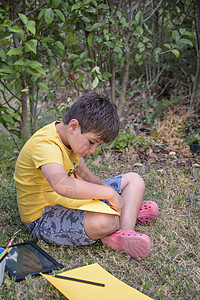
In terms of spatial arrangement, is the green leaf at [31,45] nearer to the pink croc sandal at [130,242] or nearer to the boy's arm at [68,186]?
the boy's arm at [68,186]

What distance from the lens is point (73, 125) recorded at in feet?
6.32

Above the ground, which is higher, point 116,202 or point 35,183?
point 35,183

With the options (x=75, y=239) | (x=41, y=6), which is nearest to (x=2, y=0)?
(x=41, y=6)

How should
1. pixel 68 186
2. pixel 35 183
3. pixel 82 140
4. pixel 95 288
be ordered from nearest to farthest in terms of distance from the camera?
pixel 95 288 → pixel 68 186 → pixel 82 140 → pixel 35 183

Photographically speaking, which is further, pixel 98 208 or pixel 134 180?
pixel 134 180

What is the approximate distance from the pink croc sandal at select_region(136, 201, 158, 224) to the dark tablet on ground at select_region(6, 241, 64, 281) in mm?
672

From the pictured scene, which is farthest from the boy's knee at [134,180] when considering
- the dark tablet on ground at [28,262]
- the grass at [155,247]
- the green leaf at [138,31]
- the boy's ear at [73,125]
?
the green leaf at [138,31]

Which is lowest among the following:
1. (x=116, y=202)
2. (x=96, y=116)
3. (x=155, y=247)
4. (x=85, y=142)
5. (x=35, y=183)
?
(x=155, y=247)

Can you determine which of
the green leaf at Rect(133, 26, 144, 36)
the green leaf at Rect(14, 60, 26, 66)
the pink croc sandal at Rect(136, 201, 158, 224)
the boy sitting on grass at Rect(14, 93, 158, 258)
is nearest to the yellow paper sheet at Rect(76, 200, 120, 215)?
the boy sitting on grass at Rect(14, 93, 158, 258)

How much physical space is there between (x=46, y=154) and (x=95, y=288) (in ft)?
2.24

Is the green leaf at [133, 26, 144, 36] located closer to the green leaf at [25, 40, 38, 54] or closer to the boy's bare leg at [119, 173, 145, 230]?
the green leaf at [25, 40, 38, 54]

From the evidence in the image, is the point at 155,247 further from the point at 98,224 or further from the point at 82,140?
the point at 82,140

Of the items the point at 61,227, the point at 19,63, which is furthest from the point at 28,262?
the point at 19,63

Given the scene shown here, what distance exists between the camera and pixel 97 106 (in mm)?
1939
